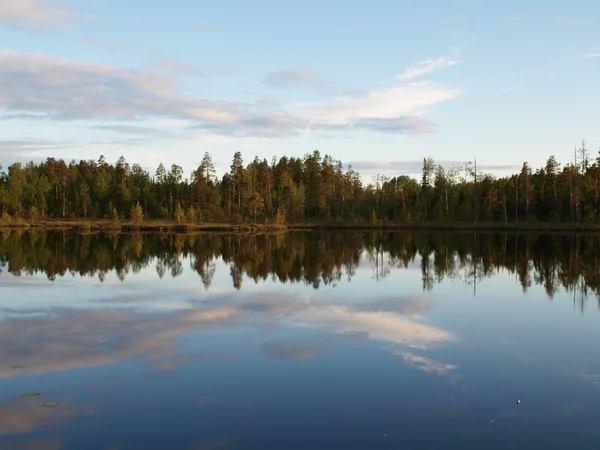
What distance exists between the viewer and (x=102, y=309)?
22672mm

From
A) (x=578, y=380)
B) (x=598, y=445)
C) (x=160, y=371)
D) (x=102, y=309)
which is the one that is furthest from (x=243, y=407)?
(x=102, y=309)

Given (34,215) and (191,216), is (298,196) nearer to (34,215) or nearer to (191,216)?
(191,216)

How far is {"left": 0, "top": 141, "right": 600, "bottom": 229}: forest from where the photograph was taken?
104 m

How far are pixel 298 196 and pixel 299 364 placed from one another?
350 feet

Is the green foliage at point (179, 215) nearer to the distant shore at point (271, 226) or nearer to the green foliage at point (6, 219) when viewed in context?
the distant shore at point (271, 226)

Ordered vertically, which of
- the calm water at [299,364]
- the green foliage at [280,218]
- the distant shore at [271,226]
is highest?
the green foliage at [280,218]

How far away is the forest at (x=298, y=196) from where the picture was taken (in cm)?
10356

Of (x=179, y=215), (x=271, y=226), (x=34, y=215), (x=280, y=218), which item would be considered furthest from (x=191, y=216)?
(x=34, y=215)

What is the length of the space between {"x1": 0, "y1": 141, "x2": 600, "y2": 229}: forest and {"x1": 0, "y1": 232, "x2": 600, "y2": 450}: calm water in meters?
75.4

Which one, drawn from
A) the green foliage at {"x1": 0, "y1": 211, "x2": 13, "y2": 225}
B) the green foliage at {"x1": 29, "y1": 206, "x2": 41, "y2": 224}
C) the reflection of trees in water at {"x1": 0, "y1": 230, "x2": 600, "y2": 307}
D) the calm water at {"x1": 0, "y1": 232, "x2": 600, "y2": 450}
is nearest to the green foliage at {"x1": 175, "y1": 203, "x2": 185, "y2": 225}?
the green foliage at {"x1": 29, "y1": 206, "x2": 41, "y2": 224}

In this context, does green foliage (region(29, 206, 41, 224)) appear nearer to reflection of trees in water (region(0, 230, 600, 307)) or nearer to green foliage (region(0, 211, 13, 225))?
green foliage (region(0, 211, 13, 225))

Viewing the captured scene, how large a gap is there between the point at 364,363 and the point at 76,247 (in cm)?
4772

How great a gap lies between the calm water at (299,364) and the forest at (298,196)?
7540 cm

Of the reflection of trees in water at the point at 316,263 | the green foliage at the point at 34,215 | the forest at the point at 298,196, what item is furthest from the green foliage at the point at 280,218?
the reflection of trees in water at the point at 316,263
